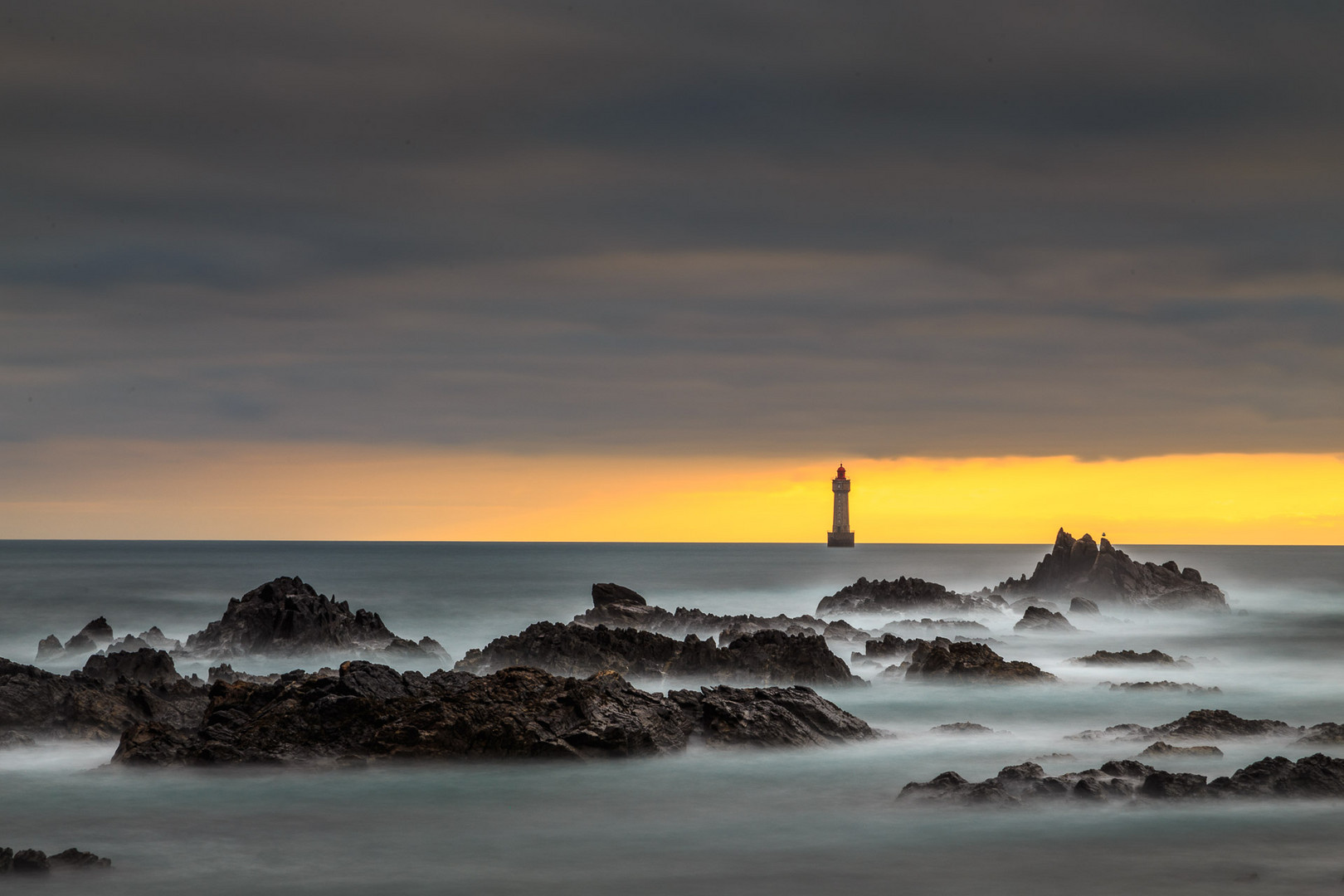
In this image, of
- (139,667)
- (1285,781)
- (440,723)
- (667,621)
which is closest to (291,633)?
(139,667)

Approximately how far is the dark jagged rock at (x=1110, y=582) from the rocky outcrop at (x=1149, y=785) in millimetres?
49707

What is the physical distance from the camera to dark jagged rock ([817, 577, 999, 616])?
5816 cm

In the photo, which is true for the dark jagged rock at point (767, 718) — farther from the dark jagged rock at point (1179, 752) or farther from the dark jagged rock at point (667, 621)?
the dark jagged rock at point (667, 621)

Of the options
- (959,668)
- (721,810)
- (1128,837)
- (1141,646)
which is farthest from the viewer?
(1141,646)

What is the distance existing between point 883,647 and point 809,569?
99261 millimetres

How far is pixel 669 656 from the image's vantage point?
30.2m

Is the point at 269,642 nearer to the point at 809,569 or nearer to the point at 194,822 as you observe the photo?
the point at 194,822

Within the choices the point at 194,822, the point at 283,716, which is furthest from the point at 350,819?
the point at 283,716

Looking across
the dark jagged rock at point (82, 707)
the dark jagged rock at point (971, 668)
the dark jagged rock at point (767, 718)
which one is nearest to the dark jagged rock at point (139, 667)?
the dark jagged rock at point (82, 707)

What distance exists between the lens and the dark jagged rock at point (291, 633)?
35.8 metres

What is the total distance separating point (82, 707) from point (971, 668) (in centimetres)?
1807

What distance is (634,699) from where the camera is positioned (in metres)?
19.9

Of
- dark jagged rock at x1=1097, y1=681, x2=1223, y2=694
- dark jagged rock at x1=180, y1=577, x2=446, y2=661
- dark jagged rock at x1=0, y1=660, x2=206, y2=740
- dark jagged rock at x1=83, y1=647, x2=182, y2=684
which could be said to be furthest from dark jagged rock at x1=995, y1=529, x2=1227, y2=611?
dark jagged rock at x1=0, y1=660, x2=206, y2=740

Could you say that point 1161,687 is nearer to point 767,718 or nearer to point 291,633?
point 767,718
